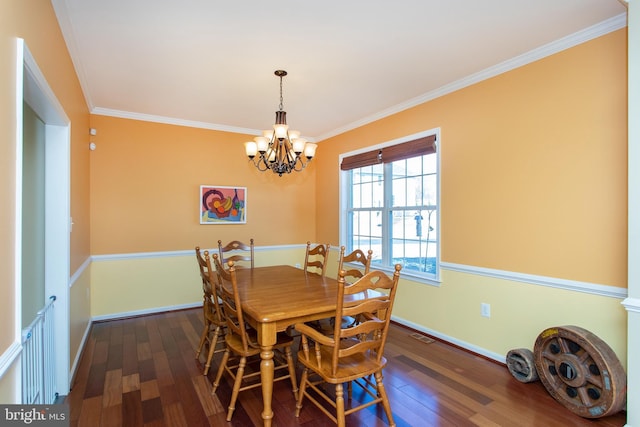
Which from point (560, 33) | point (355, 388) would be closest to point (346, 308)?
point (355, 388)

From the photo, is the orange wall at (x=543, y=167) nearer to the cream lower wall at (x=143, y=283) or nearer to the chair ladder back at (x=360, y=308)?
the chair ladder back at (x=360, y=308)

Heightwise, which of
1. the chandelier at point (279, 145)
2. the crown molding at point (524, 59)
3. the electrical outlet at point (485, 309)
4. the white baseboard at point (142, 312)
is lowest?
the white baseboard at point (142, 312)

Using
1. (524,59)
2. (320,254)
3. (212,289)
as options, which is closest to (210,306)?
(212,289)

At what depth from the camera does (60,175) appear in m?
2.40

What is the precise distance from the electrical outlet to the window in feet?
1.75

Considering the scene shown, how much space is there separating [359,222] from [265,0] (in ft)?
10.5

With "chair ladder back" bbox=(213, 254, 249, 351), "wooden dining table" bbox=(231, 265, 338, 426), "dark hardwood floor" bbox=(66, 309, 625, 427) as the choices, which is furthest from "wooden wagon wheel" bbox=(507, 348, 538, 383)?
"chair ladder back" bbox=(213, 254, 249, 351)

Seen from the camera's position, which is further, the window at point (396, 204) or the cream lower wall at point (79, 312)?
the window at point (396, 204)

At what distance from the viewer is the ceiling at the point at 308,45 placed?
2137 millimetres

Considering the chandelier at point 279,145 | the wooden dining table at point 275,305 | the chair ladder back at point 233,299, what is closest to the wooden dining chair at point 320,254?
the wooden dining table at point 275,305

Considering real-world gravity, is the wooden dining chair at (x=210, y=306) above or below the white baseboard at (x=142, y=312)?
above

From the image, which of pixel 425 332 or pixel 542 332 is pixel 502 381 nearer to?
pixel 542 332

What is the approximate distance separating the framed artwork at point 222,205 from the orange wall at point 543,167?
108 inches

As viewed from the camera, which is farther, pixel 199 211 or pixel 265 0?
pixel 199 211
